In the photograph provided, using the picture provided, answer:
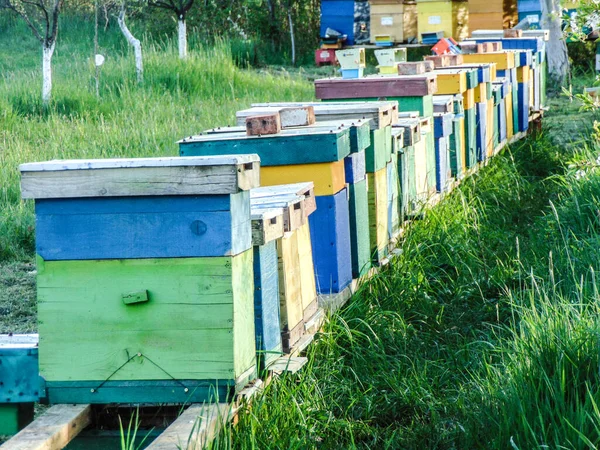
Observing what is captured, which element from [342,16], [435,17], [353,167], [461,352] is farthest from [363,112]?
[342,16]

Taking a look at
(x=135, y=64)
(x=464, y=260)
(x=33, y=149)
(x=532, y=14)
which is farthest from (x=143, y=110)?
(x=532, y=14)

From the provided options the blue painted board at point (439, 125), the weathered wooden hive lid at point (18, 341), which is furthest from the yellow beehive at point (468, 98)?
the weathered wooden hive lid at point (18, 341)

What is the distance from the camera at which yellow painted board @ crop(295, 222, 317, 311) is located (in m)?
2.99

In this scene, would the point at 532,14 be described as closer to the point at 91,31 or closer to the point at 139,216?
the point at 91,31

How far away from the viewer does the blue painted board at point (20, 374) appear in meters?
2.54

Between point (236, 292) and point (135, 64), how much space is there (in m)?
9.56

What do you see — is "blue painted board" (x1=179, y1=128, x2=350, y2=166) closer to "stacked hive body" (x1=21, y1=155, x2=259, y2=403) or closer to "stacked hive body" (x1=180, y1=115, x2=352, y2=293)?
"stacked hive body" (x1=180, y1=115, x2=352, y2=293)

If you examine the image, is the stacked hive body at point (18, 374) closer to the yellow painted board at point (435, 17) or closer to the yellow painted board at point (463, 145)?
the yellow painted board at point (463, 145)

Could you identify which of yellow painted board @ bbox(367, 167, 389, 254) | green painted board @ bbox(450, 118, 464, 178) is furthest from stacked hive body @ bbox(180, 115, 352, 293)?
green painted board @ bbox(450, 118, 464, 178)

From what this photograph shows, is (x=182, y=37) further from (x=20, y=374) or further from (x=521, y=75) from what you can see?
(x=20, y=374)

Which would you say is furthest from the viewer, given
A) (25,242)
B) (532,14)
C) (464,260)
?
(532,14)

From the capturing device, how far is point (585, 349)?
2.66 m

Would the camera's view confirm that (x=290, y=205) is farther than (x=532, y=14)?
No

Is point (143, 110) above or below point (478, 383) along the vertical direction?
above
